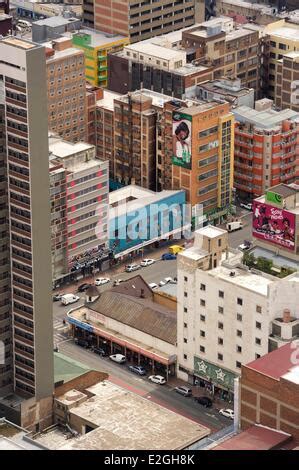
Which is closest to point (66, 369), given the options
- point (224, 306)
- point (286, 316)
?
point (224, 306)

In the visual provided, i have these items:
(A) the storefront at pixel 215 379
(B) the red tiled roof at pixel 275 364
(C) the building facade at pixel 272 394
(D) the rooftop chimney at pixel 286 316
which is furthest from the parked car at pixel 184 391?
(C) the building facade at pixel 272 394

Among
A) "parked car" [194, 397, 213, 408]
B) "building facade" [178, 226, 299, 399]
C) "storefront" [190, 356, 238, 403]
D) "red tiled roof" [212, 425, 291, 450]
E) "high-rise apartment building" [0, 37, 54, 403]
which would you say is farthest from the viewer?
"storefront" [190, 356, 238, 403]

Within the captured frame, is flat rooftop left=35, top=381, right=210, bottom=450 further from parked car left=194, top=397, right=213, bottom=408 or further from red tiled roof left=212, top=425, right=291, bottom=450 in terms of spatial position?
red tiled roof left=212, top=425, right=291, bottom=450

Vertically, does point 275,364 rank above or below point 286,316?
above

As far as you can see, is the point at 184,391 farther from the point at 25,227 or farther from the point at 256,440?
the point at 256,440

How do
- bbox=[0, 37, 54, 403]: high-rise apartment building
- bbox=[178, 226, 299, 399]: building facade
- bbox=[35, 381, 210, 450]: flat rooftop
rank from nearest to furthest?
bbox=[0, 37, 54, 403]: high-rise apartment building, bbox=[35, 381, 210, 450]: flat rooftop, bbox=[178, 226, 299, 399]: building facade

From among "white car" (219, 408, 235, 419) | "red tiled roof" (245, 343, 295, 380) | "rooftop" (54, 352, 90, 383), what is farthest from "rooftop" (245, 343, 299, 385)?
"rooftop" (54, 352, 90, 383)

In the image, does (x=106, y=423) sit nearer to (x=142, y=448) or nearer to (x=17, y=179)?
(x=142, y=448)
